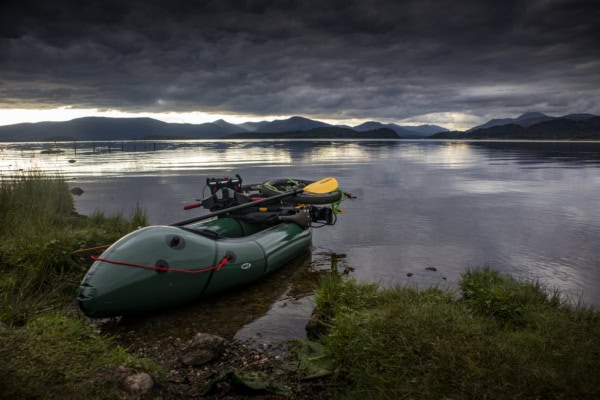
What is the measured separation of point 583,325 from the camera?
4.68 m

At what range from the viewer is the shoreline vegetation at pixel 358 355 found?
11.7 feet

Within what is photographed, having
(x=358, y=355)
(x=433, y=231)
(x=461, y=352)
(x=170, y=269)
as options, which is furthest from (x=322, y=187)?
(x=461, y=352)

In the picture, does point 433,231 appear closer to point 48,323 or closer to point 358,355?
point 358,355

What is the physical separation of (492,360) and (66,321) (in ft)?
16.6

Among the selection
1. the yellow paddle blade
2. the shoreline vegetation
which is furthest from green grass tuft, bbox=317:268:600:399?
the yellow paddle blade

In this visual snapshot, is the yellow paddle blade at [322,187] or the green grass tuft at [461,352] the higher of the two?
the yellow paddle blade at [322,187]

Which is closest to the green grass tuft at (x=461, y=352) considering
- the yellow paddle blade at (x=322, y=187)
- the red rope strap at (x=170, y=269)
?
the red rope strap at (x=170, y=269)

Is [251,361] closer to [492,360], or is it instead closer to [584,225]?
[492,360]

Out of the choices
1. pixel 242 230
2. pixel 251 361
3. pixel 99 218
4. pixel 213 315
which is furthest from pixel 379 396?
pixel 99 218

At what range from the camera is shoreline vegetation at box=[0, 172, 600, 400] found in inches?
141

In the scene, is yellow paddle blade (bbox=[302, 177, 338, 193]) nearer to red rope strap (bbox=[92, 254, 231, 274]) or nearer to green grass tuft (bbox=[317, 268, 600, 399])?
red rope strap (bbox=[92, 254, 231, 274])

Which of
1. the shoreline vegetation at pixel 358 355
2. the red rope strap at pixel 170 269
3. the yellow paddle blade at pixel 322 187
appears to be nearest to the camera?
the shoreline vegetation at pixel 358 355

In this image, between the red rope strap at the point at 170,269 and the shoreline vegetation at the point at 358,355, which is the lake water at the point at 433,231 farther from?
the shoreline vegetation at the point at 358,355

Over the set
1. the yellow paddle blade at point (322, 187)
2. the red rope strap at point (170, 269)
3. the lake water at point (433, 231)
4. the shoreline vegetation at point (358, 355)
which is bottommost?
the lake water at point (433, 231)
